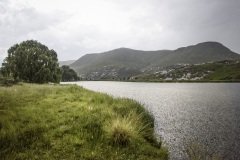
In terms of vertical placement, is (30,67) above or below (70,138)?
above

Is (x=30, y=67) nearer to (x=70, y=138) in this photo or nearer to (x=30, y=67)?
(x=30, y=67)

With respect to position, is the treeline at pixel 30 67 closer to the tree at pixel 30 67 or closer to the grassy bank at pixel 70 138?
the tree at pixel 30 67

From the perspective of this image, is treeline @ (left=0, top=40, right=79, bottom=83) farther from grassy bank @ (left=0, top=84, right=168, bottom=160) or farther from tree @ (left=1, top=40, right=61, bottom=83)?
grassy bank @ (left=0, top=84, right=168, bottom=160)

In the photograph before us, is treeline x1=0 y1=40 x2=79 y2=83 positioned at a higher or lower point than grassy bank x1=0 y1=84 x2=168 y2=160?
higher

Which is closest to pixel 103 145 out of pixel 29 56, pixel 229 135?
pixel 229 135

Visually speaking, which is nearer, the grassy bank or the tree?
the grassy bank

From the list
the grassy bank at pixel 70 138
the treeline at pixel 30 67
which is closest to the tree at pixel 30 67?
the treeline at pixel 30 67

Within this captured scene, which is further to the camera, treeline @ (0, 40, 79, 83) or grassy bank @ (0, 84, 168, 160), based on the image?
treeline @ (0, 40, 79, 83)

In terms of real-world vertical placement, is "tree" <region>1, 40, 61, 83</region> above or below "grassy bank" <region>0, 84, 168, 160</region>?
above

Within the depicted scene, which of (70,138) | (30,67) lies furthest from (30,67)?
(70,138)

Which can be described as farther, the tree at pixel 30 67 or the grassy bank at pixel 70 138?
the tree at pixel 30 67

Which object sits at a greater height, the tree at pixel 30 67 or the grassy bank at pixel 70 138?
the tree at pixel 30 67

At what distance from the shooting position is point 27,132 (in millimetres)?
12672

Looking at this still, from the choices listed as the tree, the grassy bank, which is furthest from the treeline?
the grassy bank
